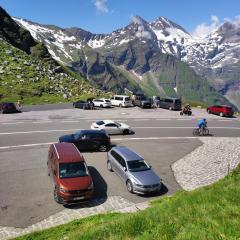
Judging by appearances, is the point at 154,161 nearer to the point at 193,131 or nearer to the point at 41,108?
the point at 193,131

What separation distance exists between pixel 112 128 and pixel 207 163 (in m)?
13.3

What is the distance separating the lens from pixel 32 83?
78500 millimetres

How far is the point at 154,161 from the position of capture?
1200 inches

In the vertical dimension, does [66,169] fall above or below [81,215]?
above

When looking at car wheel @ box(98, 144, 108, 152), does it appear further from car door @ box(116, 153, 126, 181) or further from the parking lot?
car door @ box(116, 153, 126, 181)

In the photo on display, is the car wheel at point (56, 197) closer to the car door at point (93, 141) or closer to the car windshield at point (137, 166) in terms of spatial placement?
the car windshield at point (137, 166)

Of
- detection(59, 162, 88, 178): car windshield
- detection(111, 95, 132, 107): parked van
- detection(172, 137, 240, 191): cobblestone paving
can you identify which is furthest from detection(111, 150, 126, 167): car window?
detection(111, 95, 132, 107): parked van

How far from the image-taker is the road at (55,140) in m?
21.0

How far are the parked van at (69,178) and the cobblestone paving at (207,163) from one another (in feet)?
23.5

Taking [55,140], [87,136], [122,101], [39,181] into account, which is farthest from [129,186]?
[122,101]

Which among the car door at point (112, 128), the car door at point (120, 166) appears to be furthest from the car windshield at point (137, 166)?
the car door at point (112, 128)

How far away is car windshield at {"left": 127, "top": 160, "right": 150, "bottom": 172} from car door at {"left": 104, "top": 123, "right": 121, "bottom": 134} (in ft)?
51.6

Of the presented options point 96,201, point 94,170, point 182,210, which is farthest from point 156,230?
point 94,170

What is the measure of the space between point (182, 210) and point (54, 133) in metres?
29.8
